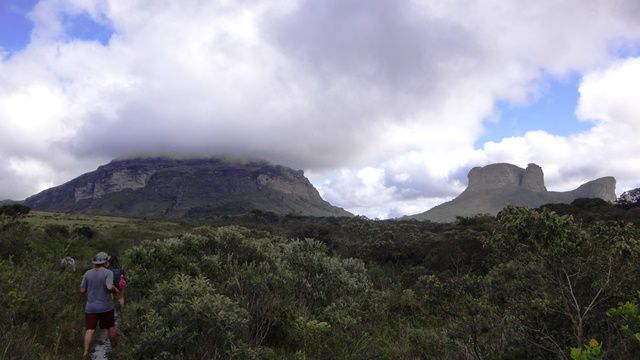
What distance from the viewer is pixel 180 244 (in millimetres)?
14219

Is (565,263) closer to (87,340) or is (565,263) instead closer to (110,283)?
(110,283)

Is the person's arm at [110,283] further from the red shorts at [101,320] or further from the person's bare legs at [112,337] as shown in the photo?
the person's bare legs at [112,337]

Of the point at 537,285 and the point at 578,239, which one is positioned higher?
the point at 578,239

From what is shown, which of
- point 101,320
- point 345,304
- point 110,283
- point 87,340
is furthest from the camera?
point 345,304

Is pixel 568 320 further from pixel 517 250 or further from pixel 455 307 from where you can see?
pixel 455 307

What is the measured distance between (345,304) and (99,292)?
5160mm

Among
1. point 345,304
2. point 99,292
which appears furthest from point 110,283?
point 345,304

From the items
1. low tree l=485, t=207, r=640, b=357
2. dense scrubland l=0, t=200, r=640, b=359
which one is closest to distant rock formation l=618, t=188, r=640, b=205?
dense scrubland l=0, t=200, r=640, b=359

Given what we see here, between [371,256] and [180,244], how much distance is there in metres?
19.2

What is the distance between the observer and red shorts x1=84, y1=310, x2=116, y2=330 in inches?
349

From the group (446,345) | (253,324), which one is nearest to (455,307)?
(446,345)

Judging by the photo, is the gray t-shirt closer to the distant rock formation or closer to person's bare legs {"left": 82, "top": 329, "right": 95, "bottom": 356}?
person's bare legs {"left": 82, "top": 329, "right": 95, "bottom": 356}

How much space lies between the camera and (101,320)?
9109mm

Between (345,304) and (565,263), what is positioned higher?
(565,263)
